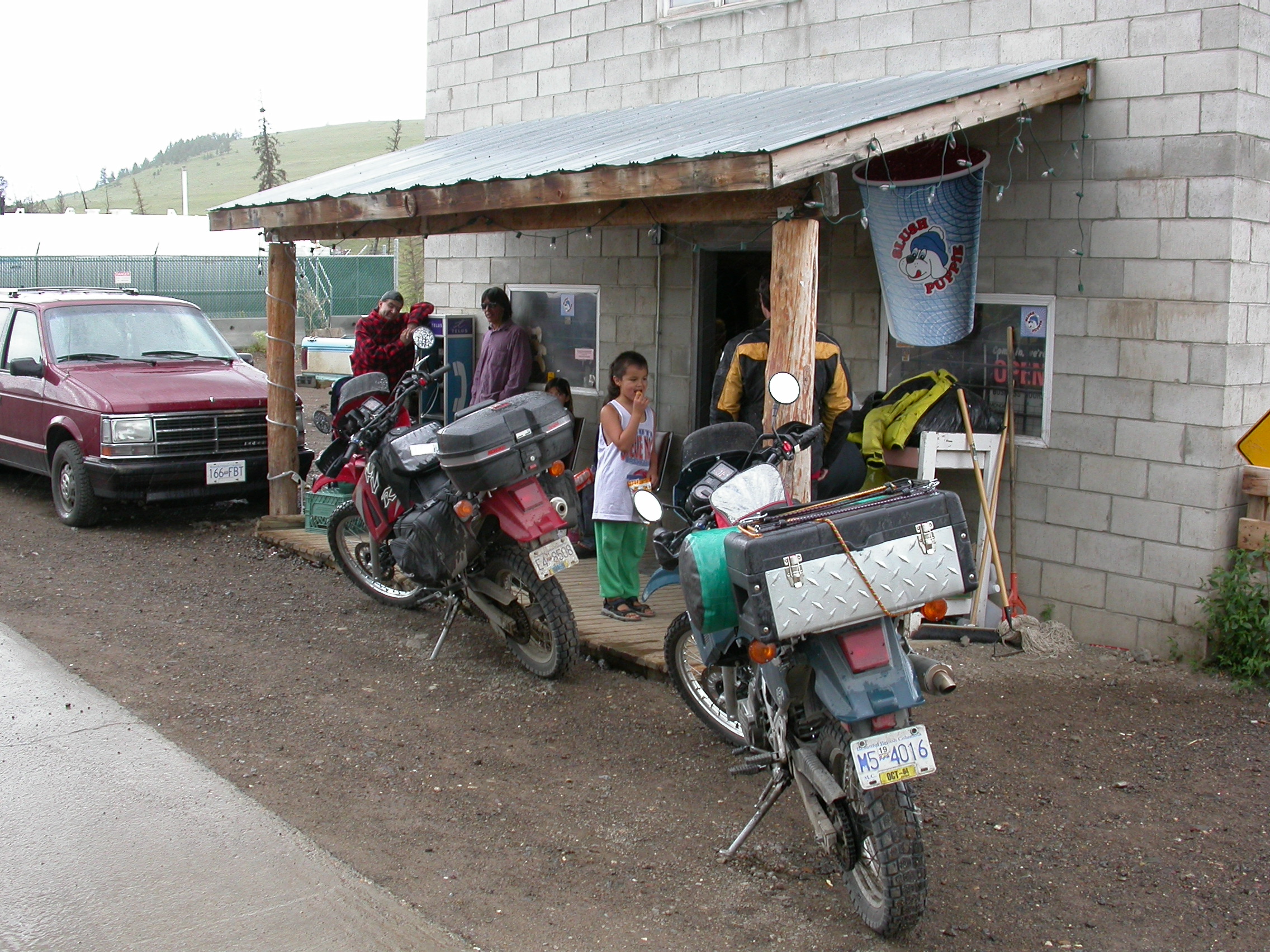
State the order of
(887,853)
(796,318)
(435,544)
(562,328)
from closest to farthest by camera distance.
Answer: (887,853) < (796,318) < (435,544) < (562,328)

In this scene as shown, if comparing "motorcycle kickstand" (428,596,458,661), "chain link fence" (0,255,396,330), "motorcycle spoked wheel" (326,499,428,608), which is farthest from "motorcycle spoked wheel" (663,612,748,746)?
"chain link fence" (0,255,396,330)

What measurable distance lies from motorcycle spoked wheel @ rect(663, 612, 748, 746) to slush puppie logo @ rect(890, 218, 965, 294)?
2862mm

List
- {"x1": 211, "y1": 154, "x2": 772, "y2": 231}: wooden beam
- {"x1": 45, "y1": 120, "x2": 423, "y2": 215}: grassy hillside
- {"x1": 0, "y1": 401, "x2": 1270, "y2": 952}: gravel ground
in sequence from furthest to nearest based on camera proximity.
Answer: {"x1": 45, "y1": 120, "x2": 423, "y2": 215}: grassy hillside
{"x1": 211, "y1": 154, "x2": 772, "y2": 231}: wooden beam
{"x1": 0, "y1": 401, "x2": 1270, "y2": 952}: gravel ground

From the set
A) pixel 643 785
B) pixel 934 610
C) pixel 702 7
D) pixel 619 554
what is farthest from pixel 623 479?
pixel 702 7

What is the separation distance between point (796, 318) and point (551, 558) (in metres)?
1.69

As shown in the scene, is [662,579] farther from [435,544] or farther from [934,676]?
[435,544]

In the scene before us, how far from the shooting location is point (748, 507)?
4.62 meters

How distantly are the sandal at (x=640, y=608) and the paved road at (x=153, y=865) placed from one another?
8.94 feet

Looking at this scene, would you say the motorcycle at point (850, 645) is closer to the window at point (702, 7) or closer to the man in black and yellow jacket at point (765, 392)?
the man in black and yellow jacket at point (765, 392)

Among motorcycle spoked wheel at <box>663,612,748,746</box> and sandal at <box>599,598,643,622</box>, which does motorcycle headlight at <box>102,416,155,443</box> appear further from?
motorcycle spoked wheel at <box>663,612,748,746</box>

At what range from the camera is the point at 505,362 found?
10.5 meters

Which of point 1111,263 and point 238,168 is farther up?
point 238,168

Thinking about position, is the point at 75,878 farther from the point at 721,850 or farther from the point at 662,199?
the point at 662,199

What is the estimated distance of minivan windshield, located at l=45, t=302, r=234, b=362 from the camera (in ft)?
36.2
